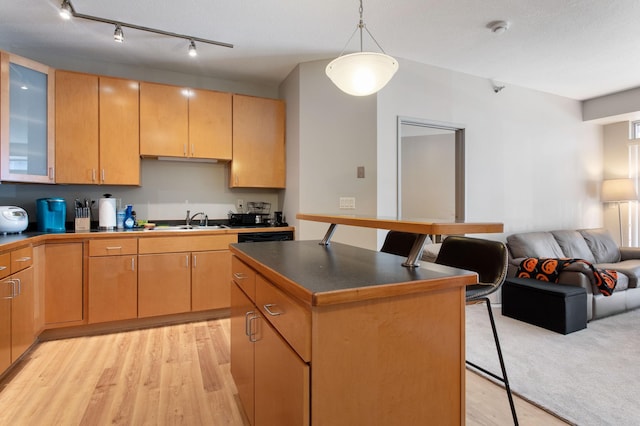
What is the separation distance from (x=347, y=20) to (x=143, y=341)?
317 cm

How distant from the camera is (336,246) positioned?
6.39 feet

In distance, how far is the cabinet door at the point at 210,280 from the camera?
10.3 feet

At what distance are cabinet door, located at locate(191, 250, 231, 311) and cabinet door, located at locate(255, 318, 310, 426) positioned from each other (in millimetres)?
1944

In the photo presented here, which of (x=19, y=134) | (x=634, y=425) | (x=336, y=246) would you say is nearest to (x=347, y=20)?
(x=336, y=246)

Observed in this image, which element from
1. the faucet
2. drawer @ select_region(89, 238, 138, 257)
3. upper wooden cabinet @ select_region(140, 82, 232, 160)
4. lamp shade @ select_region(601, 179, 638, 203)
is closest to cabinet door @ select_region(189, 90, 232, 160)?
upper wooden cabinet @ select_region(140, 82, 232, 160)

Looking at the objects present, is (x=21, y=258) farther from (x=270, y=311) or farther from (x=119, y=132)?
(x=270, y=311)

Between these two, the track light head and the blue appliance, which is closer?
the track light head

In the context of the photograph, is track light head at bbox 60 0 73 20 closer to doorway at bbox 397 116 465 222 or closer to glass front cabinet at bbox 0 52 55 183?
glass front cabinet at bbox 0 52 55 183

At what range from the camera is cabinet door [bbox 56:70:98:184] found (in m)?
2.92

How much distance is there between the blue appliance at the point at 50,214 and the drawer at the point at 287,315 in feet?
8.62

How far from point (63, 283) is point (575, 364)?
4069 mm

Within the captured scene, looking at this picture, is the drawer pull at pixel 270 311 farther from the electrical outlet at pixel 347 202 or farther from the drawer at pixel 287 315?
the electrical outlet at pixel 347 202

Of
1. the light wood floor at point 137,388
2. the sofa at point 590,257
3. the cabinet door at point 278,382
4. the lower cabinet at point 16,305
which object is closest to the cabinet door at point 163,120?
the lower cabinet at point 16,305

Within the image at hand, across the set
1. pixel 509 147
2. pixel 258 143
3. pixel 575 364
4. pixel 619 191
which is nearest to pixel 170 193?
pixel 258 143
